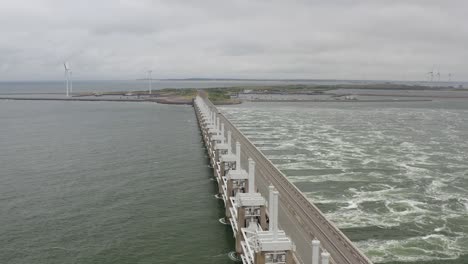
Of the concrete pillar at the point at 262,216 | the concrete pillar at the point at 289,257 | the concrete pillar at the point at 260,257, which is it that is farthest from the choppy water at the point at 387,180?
the concrete pillar at the point at 260,257

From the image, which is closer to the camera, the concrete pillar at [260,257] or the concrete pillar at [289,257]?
the concrete pillar at [289,257]

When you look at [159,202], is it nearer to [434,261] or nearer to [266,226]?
[266,226]

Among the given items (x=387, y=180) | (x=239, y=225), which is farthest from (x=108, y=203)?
(x=387, y=180)

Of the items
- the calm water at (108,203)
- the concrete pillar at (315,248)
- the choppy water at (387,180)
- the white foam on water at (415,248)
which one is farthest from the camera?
the choppy water at (387,180)

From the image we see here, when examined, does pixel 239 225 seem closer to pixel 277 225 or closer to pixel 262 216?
pixel 262 216

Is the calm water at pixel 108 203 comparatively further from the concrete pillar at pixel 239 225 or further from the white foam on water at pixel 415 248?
the white foam on water at pixel 415 248

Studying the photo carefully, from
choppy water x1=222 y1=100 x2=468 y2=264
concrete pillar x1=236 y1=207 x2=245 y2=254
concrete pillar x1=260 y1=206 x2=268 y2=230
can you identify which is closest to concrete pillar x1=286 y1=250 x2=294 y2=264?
concrete pillar x1=236 y1=207 x2=245 y2=254

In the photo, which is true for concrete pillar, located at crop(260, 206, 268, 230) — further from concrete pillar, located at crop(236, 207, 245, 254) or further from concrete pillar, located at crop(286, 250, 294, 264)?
concrete pillar, located at crop(286, 250, 294, 264)
